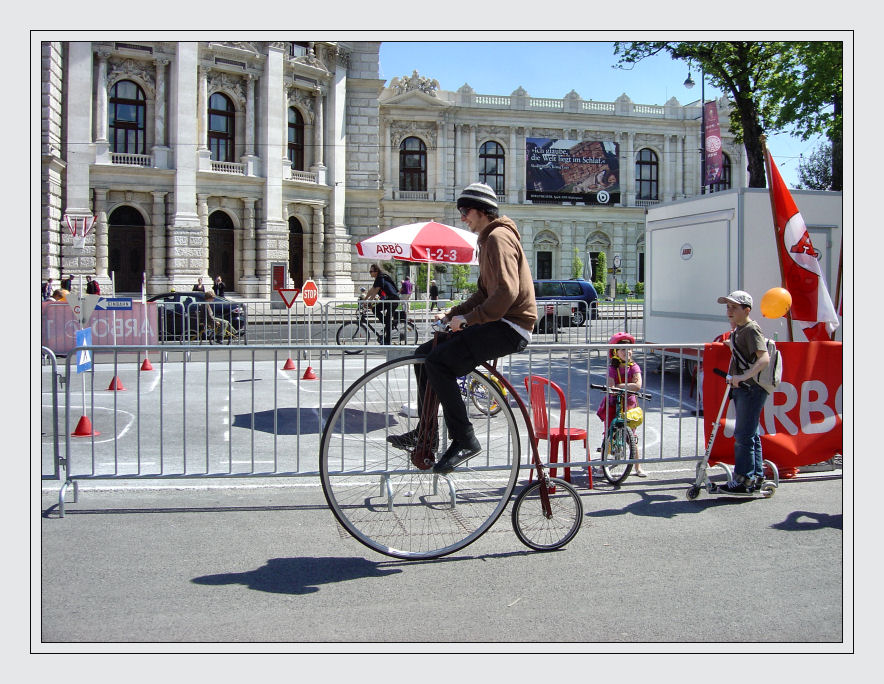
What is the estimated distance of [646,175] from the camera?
69250 mm

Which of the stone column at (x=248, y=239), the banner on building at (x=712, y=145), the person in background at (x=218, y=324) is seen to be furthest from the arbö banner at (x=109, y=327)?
the banner on building at (x=712, y=145)

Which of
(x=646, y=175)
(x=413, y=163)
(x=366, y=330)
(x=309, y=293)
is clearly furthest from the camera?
(x=646, y=175)

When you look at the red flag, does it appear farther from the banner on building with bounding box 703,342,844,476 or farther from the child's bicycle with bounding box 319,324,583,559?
the child's bicycle with bounding box 319,324,583,559

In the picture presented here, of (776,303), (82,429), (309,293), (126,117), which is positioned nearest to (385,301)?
(309,293)

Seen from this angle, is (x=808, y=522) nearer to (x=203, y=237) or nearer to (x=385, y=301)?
(x=385, y=301)

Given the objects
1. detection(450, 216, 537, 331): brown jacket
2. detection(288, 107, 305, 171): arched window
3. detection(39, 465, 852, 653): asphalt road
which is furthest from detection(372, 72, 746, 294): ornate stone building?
detection(450, 216, 537, 331): brown jacket

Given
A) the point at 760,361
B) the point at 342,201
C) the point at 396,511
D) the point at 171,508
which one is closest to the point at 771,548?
the point at 760,361

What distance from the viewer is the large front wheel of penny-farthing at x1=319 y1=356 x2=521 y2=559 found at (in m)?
4.99

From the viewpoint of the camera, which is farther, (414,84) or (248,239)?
(414,84)

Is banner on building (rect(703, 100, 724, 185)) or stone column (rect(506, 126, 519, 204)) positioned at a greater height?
stone column (rect(506, 126, 519, 204))

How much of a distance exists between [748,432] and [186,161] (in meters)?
38.5

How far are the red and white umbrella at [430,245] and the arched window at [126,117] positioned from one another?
3140 cm

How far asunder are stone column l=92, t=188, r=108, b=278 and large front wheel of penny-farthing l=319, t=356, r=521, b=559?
1400 inches

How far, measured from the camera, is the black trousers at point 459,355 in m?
4.85
